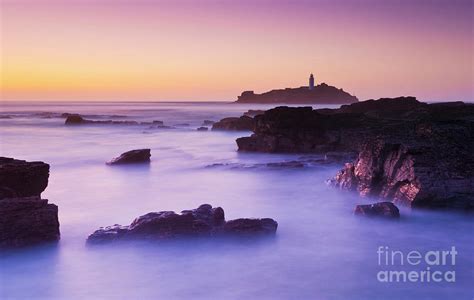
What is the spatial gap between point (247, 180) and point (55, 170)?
8.30 metres

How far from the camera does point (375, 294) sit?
20.7 feet

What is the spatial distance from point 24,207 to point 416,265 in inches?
258

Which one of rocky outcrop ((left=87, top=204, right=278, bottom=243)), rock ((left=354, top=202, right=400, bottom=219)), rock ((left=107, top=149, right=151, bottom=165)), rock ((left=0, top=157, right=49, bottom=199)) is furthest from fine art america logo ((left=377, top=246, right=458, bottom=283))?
rock ((left=107, top=149, right=151, bottom=165))

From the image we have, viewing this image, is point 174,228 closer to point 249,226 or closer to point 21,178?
point 249,226

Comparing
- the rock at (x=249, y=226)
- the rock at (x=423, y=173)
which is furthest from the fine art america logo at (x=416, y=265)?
the rock at (x=249, y=226)

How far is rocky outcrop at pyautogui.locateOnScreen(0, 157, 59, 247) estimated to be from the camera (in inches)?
297

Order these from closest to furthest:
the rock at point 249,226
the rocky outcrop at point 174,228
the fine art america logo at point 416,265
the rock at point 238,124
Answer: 1. the fine art america logo at point 416,265
2. the rocky outcrop at point 174,228
3. the rock at point 249,226
4. the rock at point 238,124

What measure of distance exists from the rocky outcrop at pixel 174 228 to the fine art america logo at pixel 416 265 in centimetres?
225

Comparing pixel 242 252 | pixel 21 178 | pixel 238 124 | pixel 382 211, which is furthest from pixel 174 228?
pixel 238 124

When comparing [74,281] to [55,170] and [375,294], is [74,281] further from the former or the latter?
[55,170]

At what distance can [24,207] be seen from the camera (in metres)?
7.65

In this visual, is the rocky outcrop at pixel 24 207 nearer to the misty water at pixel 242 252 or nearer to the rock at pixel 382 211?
the misty water at pixel 242 252

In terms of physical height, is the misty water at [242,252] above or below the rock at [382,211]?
below

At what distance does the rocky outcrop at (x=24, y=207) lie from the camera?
24.7 feet
